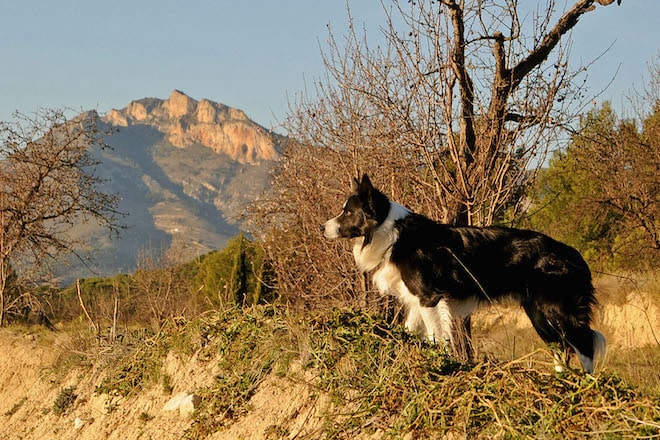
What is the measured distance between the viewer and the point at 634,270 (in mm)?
26500

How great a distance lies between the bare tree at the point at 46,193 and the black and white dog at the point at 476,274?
1083 cm

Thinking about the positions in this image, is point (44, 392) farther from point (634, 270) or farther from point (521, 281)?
point (634, 270)

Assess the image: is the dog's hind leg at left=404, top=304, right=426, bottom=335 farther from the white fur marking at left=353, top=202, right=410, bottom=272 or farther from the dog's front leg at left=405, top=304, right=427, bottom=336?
the white fur marking at left=353, top=202, right=410, bottom=272

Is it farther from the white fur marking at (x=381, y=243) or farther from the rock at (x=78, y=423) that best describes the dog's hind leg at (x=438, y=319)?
the rock at (x=78, y=423)

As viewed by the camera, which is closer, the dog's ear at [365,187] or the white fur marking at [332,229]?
the dog's ear at [365,187]

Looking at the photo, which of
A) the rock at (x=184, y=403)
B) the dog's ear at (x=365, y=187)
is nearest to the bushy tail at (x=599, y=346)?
the dog's ear at (x=365, y=187)

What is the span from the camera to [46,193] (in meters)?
17.2

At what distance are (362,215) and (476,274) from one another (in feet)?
4.58

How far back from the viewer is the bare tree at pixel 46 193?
665 inches

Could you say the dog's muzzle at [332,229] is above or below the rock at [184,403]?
above

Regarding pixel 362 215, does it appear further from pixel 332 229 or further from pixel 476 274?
pixel 476 274

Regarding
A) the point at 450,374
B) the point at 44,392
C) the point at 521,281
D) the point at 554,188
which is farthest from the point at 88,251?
the point at 554,188

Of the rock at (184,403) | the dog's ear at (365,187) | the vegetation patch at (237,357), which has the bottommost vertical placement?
the rock at (184,403)

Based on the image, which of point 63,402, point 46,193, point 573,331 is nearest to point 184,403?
point 63,402
